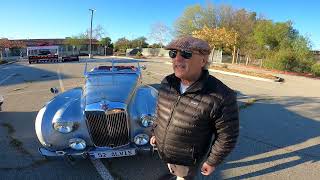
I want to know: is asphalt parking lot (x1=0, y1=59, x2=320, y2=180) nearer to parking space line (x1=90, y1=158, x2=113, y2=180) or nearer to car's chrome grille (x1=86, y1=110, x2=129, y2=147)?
parking space line (x1=90, y1=158, x2=113, y2=180)

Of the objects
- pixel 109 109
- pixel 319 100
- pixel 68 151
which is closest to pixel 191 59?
pixel 109 109

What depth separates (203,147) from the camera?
286 centimetres


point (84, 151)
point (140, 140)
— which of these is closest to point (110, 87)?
point (140, 140)

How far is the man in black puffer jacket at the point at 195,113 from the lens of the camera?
2.63 meters

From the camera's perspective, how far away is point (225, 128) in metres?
2.61

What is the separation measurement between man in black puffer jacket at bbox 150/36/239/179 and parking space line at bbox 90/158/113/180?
193 centimetres

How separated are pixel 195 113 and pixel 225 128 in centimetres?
26

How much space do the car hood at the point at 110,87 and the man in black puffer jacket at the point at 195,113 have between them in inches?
83.7

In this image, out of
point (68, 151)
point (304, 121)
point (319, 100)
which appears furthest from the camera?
point (319, 100)

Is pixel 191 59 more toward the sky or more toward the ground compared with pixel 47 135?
more toward the sky

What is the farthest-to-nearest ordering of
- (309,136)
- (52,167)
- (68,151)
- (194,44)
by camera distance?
(309,136)
(52,167)
(68,151)
(194,44)

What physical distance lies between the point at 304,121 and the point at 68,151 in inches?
244

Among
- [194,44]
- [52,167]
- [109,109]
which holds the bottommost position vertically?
[52,167]

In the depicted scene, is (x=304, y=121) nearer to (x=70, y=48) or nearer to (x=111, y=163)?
(x=111, y=163)
